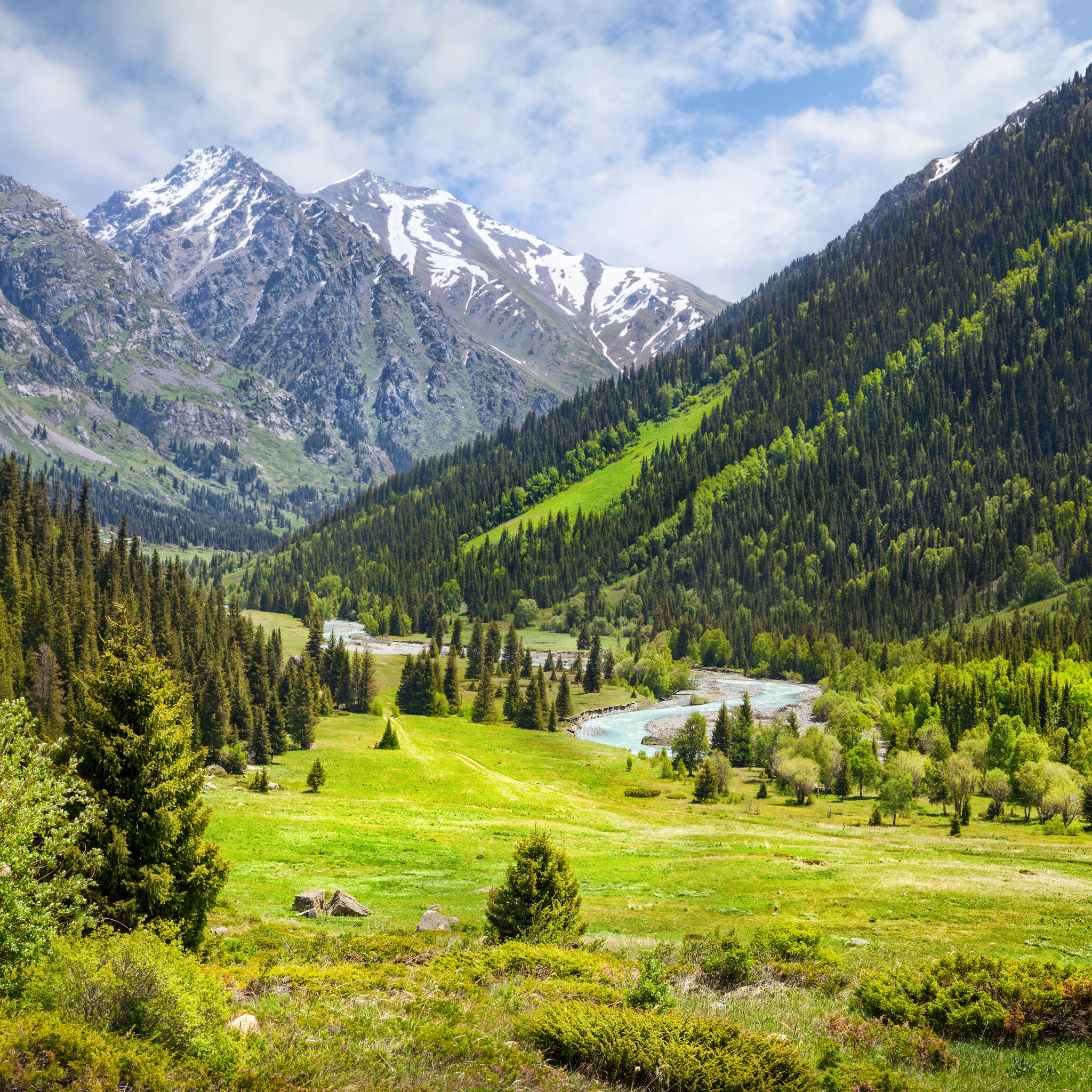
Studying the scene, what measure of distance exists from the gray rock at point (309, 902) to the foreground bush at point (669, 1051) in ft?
75.2

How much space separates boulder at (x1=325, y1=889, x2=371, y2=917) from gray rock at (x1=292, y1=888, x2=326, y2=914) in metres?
0.44

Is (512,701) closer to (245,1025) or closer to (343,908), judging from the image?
(343,908)

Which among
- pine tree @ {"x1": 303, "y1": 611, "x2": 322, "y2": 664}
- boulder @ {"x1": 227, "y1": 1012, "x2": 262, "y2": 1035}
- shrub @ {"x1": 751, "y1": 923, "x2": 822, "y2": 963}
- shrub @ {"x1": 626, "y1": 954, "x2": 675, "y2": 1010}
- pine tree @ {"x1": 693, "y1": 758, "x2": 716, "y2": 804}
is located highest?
pine tree @ {"x1": 303, "y1": 611, "x2": 322, "y2": 664}

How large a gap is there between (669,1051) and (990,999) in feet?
32.3

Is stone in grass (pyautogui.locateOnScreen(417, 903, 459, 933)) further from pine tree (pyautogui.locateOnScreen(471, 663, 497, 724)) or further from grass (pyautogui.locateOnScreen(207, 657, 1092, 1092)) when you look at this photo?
pine tree (pyautogui.locateOnScreen(471, 663, 497, 724))

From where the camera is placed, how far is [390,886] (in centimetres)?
4681

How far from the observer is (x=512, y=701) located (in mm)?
154875

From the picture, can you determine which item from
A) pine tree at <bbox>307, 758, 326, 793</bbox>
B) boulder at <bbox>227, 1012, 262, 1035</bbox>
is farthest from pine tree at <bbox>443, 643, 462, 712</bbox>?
boulder at <bbox>227, 1012, 262, 1035</bbox>

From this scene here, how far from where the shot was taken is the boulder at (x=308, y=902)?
124 ft

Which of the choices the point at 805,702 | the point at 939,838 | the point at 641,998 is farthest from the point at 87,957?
the point at 805,702

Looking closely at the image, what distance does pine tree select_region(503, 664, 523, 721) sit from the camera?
15238 cm

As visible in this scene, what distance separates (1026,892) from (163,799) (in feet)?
163

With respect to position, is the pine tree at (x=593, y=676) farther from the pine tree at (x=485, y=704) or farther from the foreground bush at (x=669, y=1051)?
the foreground bush at (x=669, y=1051)

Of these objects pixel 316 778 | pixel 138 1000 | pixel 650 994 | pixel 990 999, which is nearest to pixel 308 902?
pixel 650 994
